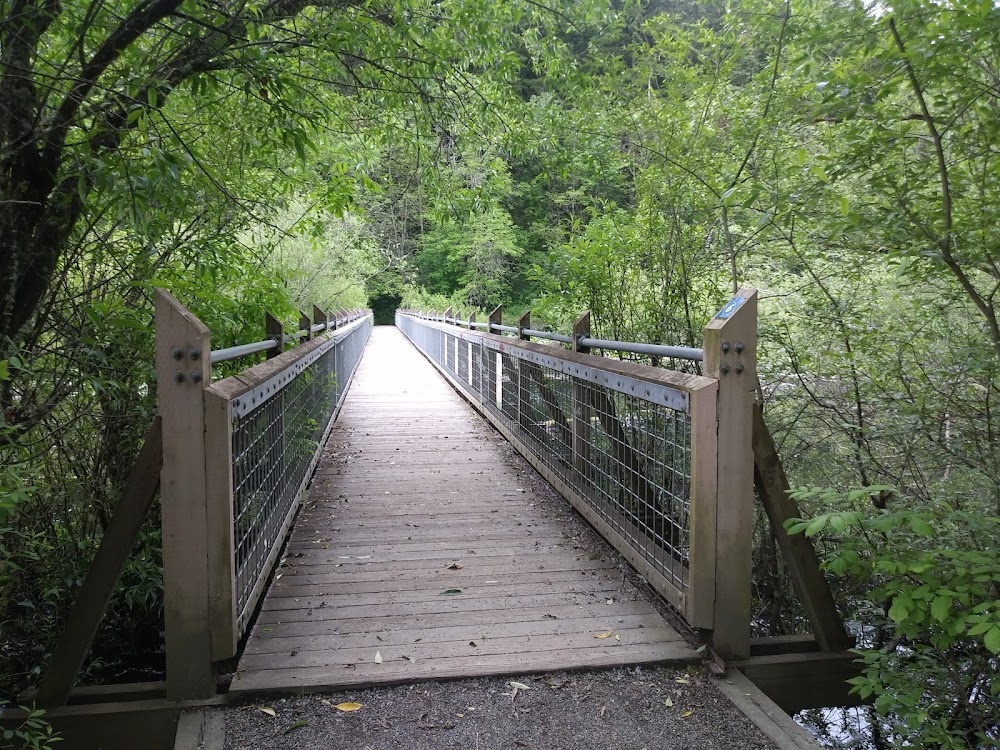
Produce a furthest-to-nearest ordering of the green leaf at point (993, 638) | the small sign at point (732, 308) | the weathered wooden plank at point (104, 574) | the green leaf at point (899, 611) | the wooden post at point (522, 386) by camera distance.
Answer: the wooden post at point (522, 386)
the small sign at point (732, 308)
the weathered wooden plank at point (104, 574)
the green leaf at point (899, 611)
the green leaf at point (993, 638)

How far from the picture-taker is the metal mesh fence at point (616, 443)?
3070 mm

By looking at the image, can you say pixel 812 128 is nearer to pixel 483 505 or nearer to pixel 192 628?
pixel 483 505

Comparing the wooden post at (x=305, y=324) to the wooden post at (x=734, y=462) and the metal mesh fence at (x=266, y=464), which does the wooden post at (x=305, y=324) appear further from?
the wooden post at (x=734, y=462)

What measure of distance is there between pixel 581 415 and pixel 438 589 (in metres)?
1.59

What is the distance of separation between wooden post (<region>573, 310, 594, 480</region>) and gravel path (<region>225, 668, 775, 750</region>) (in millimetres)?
1960

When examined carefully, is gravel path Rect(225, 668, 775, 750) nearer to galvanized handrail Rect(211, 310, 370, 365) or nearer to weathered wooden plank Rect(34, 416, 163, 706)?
weathered wooden plank Rect(34, 416, 163, 706)

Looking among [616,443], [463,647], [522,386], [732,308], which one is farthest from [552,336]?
[463,647]

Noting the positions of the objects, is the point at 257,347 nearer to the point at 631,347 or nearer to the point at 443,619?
the point at 443,619

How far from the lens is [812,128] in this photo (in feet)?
15.3

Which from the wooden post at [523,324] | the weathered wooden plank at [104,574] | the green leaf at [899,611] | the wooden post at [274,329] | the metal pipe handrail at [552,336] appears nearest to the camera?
the green leaf at [899,611]

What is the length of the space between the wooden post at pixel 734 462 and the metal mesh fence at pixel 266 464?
75.3 inches

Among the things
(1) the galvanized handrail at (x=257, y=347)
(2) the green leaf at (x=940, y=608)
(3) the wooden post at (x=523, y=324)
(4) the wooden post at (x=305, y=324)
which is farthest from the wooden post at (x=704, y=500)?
(4) the wooden post at (x=305, y=324)

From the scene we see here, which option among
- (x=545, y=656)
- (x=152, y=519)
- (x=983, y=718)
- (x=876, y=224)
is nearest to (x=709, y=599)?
(x=545, y=656)

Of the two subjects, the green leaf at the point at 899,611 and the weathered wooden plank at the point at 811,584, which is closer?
the green leaf at the point at 899,611
